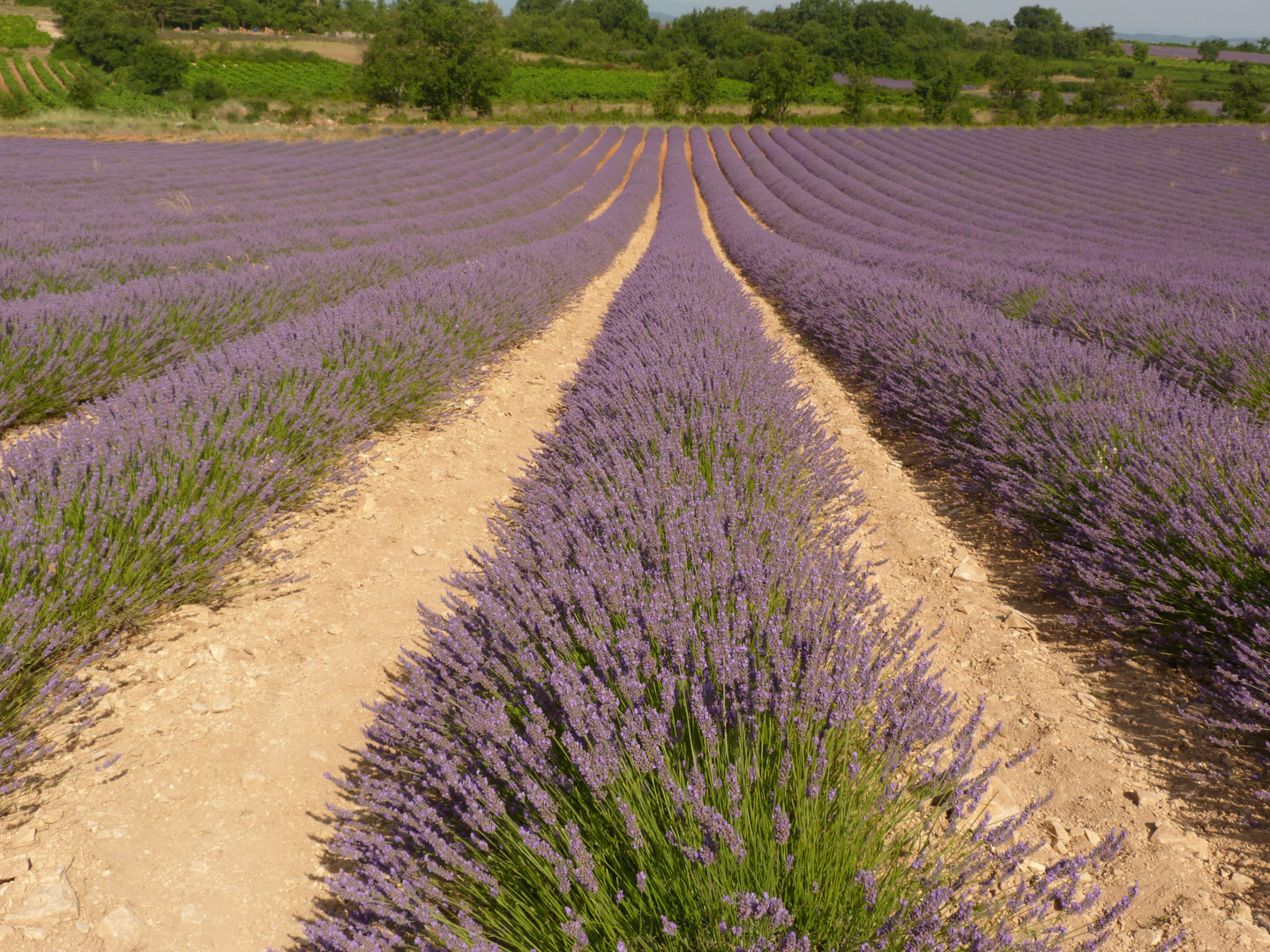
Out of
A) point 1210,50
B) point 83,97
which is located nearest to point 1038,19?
point 1210,50

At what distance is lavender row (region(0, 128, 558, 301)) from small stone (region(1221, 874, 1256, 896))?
18.2 ft

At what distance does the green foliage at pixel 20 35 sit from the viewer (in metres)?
46.1

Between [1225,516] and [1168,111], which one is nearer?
[1225,516]

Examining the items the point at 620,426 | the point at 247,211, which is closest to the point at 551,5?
the point at 247,211

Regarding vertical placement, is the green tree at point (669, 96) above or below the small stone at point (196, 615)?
above

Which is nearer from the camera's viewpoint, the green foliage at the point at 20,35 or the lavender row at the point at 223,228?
the lavender row at the point at 223,228

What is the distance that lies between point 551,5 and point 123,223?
338 feet

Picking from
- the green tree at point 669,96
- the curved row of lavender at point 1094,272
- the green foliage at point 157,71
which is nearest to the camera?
the curved row of lavender at point 1094,272

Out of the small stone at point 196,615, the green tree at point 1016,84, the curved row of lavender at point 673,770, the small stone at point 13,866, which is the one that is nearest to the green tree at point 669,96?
the green tree at point 1016,84

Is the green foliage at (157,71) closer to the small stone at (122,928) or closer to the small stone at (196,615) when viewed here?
the small stone at (196,615)

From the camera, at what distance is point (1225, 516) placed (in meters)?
2.14

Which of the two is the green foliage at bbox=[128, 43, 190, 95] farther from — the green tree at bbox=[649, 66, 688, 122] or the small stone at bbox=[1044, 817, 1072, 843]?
the small stone at bbox=[1044, 817, 1072, 843]

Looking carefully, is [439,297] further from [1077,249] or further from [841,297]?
[1077,249]

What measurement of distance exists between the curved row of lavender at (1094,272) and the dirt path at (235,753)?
4.39 m
